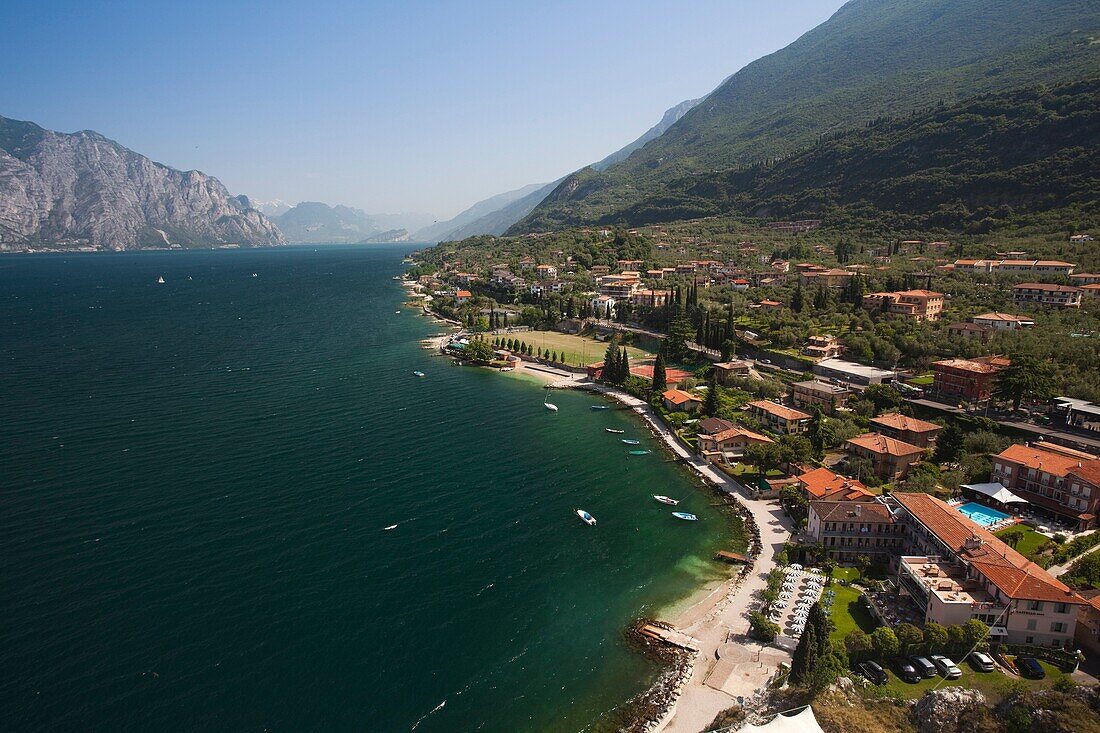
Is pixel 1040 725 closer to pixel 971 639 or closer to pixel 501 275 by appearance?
pixel 971 639

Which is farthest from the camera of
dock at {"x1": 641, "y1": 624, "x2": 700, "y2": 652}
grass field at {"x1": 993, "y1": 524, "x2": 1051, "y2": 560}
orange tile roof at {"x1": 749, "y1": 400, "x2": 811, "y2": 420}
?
orange tile roof at {"x1": 749, "y1": 400, "x2": 811, "y2": 420}

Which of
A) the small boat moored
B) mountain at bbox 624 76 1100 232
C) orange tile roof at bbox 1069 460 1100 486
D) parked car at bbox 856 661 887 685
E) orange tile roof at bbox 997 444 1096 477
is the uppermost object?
→ mountain at bbox 624 76 1100 232

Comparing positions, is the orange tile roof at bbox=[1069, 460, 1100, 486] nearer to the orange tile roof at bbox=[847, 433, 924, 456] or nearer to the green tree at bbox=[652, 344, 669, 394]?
the orange tile roof at bbox=[847, 433, 924, 456]

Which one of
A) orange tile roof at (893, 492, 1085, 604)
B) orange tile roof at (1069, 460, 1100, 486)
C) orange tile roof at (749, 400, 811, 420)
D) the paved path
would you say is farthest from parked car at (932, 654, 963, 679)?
orange tile roof at (749, 400, 811, 420)

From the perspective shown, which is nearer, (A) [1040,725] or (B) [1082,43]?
(A) [1040,725]

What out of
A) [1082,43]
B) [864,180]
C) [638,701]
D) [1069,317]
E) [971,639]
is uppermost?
[1082,43]

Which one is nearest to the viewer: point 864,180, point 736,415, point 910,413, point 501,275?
point 910,413

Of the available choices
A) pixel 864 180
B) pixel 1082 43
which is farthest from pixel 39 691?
pixel 1082 43

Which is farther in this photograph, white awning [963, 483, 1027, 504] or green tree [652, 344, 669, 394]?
green tree [652, 344, 669, 394]
